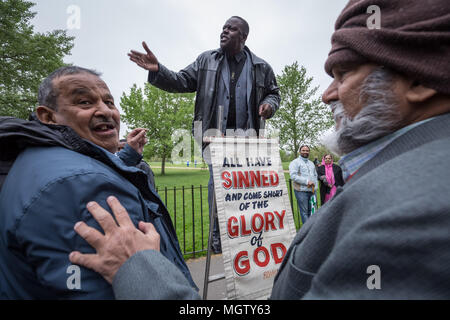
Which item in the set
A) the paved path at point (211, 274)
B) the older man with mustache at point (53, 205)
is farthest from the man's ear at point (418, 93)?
the paved path at point (211, 274)

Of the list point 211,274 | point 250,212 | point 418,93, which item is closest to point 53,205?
point 418,93

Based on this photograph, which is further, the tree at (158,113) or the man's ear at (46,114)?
the tree at (158,113)

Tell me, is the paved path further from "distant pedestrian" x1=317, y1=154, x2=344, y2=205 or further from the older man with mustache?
"distant pedestrian" x1=317, y1=154, x2=344, y2=205

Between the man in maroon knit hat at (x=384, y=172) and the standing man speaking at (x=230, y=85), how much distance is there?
6.97 ft

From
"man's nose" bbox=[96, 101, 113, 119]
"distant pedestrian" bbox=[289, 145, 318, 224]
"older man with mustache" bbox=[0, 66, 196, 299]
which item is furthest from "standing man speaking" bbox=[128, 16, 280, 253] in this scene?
"distant pedestrian" bbox=[289, 145, 318, 224]

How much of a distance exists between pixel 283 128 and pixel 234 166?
23.4 meters

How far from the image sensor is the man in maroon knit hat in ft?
2.05

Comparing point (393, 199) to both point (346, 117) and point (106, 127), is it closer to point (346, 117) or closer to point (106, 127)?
point (346, 117)

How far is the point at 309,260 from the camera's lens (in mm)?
892

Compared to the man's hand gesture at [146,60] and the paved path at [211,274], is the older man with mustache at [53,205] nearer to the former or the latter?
the man's hand gesture at [146,60]

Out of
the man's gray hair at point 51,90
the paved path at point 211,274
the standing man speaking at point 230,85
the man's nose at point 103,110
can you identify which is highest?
the standing man speaking at point 230,85

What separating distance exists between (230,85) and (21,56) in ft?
51.4

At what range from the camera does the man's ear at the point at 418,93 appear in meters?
0.93
